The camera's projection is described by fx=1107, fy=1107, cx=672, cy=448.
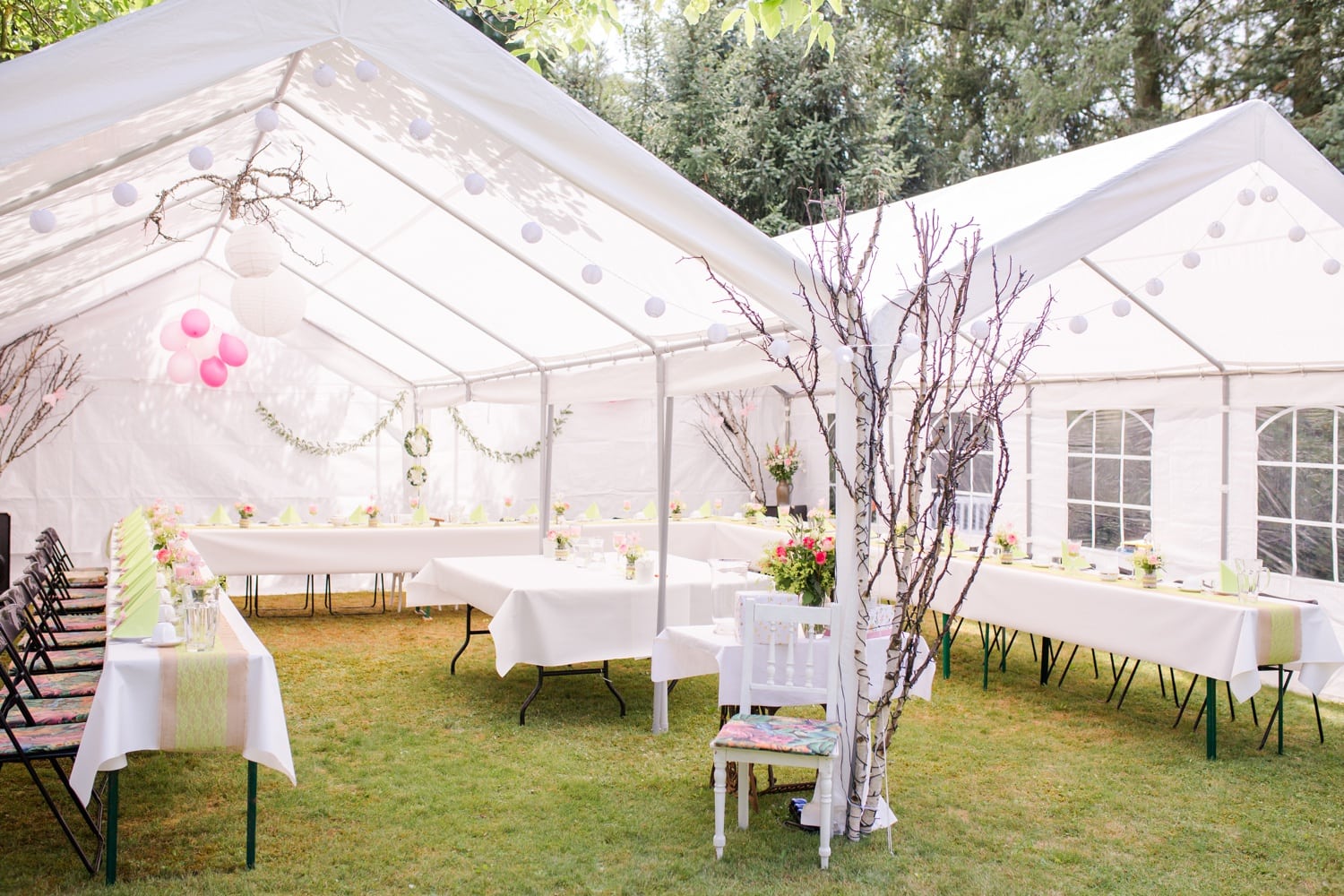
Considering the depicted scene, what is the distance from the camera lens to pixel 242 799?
4.58 metres

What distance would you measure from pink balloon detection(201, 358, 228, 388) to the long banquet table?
7.01 m

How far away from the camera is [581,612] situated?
6.00 m

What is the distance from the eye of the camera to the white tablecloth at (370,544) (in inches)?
345

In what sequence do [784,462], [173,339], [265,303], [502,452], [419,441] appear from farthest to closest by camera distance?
1. [784,462]
2. [502,452]
3. [419,441]
4. [173,339]
5. [265,303]

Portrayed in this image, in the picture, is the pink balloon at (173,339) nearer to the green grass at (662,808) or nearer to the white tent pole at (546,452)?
the white tent pole at (546,452)

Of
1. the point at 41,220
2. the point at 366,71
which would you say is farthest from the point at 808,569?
the point at 41,220

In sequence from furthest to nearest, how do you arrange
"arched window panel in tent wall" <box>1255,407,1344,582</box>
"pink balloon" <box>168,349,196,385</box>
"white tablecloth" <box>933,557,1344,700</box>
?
1. "pink balloon" <box>168,349,196,385</box>
2. "arched window panel in tent wall" <box>1255,407,1344,582</box>
3. "white tablecloth" <box>933,557,1344,700</box>

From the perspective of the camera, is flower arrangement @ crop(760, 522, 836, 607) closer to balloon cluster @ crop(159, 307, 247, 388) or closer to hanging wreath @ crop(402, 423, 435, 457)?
balloon cluster @ crop(159, 307, 247, 388)

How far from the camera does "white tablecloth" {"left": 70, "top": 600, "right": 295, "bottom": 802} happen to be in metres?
3.53

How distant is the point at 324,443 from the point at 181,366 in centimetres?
153

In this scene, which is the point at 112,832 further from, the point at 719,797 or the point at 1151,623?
the point at 1151,623

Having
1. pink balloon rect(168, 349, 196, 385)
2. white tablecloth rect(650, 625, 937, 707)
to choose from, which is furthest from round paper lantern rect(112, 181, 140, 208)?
pink balloon rect(168, 349, 196, 385)

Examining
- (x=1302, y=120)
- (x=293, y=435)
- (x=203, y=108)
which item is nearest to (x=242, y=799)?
(x=203, y=108)

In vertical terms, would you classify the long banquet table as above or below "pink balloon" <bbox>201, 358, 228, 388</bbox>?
below
